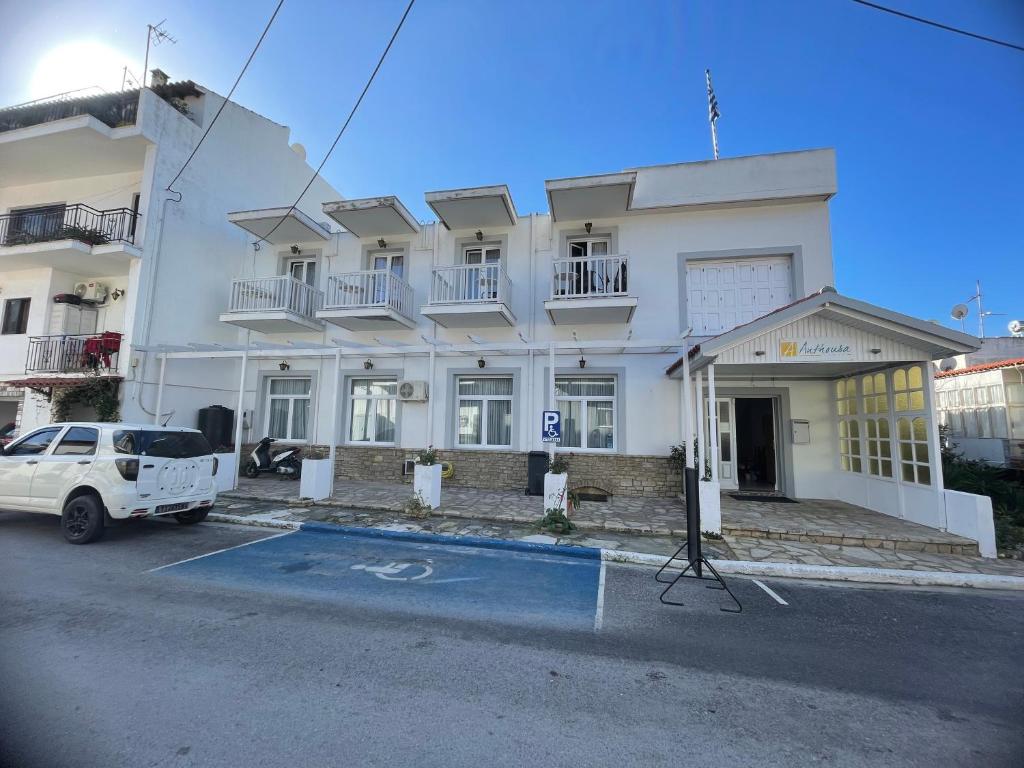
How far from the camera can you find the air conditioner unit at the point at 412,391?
37.9 feet

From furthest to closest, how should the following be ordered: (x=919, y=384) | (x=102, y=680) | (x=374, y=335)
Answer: (x=374, y=335)
(x=919, y=384)
(x=102, y=680)

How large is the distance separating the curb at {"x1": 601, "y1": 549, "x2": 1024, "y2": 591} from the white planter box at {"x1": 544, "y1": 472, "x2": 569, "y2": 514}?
2075mm

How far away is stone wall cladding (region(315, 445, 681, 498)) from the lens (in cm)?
1020

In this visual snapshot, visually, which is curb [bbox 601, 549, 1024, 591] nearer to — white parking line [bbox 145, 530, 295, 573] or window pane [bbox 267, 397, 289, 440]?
white parking line [bbox 145, 530, 295, 573]

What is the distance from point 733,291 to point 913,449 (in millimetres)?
Answer: 4811

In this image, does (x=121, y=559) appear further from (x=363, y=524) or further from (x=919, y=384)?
(x=919, y=384)

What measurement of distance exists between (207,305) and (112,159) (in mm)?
4457

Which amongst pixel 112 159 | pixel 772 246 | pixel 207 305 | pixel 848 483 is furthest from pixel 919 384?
pixel 112 159

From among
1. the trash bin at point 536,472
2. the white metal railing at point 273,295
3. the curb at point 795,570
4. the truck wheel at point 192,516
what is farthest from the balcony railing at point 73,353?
the trash bin at point 536,472

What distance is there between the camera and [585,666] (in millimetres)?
3260

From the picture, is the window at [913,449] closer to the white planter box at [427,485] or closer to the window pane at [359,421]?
the white planter box at [427,485]

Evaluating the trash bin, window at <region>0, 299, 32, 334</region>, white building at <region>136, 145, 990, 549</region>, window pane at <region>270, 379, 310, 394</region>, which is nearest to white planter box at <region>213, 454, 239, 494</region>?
white building at <region>136, 145, 990, 549</region>

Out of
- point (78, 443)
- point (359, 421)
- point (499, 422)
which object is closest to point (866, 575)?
point (499, 422)

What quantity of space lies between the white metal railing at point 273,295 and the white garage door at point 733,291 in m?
10.3
